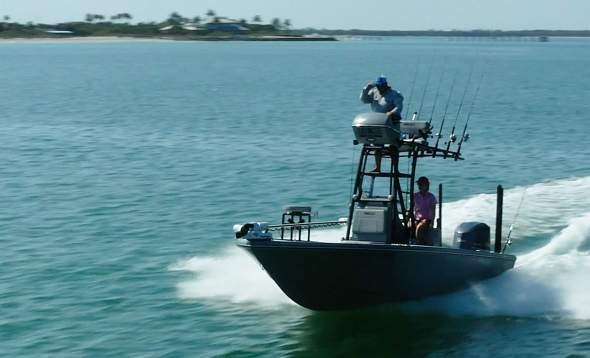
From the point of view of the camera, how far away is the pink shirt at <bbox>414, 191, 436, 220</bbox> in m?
15.8

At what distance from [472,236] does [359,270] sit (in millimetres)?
2486

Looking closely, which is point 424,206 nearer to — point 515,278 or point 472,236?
point 472,236

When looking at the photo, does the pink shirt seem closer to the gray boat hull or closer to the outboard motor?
the gray boat hull

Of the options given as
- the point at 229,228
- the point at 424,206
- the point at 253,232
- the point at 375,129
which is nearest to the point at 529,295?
the point at 424,206

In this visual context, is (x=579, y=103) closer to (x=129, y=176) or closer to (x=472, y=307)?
(x=129, y=176)

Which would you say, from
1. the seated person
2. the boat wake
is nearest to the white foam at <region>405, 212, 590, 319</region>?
the boat wake

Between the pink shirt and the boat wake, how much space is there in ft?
4.02

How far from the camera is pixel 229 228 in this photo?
877 inches

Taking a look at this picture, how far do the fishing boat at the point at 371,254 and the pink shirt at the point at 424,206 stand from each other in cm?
10

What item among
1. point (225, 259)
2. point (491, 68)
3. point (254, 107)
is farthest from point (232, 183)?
point (491, 68)

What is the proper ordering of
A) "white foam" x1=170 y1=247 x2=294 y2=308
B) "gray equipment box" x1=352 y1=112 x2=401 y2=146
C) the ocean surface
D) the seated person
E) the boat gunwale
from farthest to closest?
"white foam" x1=170 y1=247 x2=294 y2=308 < the seated person < the ocean surface < "gray equipment box" x1=352 y1=112 x2=401 y2=146 < the boat gunwale

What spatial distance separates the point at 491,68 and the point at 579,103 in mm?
48219

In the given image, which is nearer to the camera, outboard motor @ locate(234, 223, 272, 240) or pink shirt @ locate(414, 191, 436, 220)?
outboard motor @ locate(234, 223, 272, 240)

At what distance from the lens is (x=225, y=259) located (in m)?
18.9
